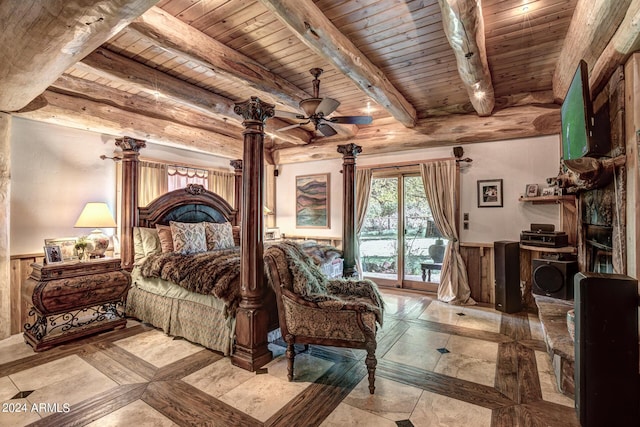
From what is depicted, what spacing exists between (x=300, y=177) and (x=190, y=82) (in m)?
3.03

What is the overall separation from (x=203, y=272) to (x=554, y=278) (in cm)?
391

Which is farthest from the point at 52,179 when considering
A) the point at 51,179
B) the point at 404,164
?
the point at 404,164

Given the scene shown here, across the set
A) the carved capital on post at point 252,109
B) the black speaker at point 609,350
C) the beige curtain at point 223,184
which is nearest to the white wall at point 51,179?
the beige curtain at point 223,184

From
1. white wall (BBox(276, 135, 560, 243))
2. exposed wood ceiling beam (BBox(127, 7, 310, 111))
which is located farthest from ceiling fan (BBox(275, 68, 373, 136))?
white wall (BBox(276, 135, 560, 243))

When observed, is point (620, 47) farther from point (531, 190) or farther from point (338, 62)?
point (531, 190)

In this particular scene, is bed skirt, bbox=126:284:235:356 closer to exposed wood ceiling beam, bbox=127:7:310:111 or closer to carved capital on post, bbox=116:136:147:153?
carved capital on post, bbox=116:136:147:153

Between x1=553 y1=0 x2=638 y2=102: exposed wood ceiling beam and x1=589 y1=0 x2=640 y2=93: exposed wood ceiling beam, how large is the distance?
45 mm

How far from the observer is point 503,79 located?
383cm

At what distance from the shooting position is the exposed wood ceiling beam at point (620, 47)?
1.79 m

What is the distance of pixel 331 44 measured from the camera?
A: 8.32 feet

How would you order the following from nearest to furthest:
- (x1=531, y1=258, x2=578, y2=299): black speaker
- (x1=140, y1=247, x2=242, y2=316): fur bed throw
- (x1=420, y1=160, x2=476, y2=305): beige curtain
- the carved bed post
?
(x1=140, y1=247, x2=242, y2=316): fur bed throw, (x1=531, y1=258, x2=578, y2=299): black speaker, (x1=420, y1=160, x2=476, y2=305): beige curtain, the carved bed post

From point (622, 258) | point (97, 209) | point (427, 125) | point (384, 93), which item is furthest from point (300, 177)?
point (622, 258)

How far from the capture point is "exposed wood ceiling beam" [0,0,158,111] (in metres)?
1.56

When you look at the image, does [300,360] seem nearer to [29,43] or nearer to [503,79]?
[29,43]
